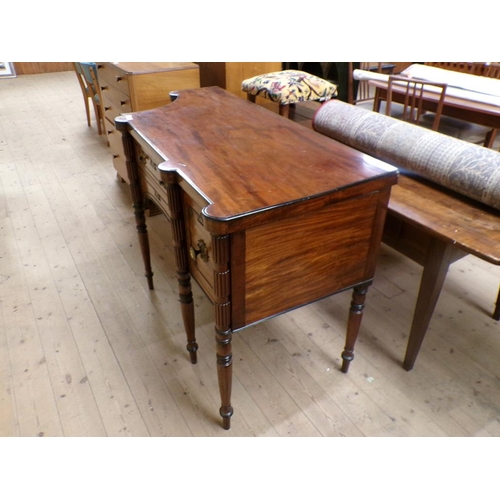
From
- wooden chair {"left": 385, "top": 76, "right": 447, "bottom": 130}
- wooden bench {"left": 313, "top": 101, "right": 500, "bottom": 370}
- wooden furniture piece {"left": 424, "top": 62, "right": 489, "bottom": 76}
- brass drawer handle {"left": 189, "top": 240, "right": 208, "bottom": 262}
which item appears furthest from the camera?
wooden furniture piece {"left": 424, "top": 62, "right": 489, "bottom": 76}

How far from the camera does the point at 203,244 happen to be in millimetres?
1139

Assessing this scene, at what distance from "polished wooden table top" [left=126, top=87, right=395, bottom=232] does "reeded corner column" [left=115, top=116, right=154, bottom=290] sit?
7cm

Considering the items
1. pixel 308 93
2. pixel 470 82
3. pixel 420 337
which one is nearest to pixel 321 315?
pixel 420 337

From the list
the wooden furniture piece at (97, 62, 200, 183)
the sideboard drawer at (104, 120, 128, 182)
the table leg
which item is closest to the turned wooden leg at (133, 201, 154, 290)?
the wooden furniture piece at (97, 62, 200, 183)

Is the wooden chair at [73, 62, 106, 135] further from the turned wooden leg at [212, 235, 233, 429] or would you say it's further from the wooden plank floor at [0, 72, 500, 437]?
the turned wooden leg at [212, 235, 233, 429]

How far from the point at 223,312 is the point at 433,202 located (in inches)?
32.0

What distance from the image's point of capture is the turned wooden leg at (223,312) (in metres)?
0.98

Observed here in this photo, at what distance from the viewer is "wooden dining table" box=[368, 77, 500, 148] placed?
7.99 feet

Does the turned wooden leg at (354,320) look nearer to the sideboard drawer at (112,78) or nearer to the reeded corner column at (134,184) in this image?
the reeded corner column at (134,184)

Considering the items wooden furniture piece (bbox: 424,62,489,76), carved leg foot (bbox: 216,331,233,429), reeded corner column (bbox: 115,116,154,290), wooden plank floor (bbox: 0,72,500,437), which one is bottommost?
wooden plank floor (bbox: 0,72,500,437)

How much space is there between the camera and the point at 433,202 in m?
1.42

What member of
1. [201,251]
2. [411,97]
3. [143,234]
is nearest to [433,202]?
[201,251]

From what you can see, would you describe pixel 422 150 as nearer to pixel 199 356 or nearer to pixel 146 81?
pixel 199 356
